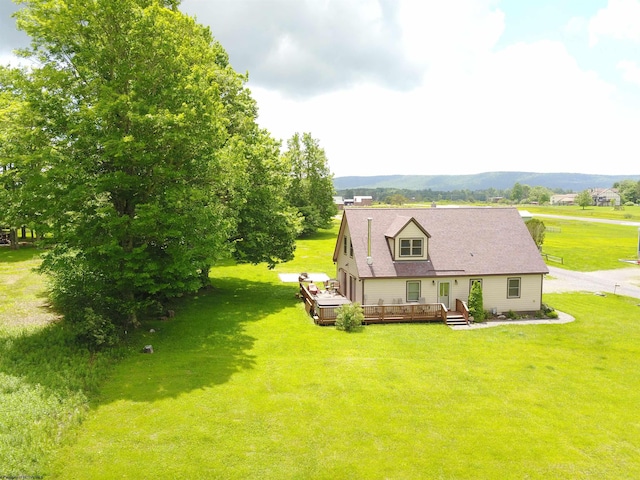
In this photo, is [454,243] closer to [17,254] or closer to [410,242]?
[410,242]

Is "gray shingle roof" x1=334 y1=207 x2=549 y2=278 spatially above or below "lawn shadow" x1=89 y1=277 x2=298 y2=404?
above

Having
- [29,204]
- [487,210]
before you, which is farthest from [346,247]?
[29,204]

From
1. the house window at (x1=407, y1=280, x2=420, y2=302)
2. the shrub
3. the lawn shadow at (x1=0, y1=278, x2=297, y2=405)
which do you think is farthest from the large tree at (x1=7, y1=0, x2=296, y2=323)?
the shrub

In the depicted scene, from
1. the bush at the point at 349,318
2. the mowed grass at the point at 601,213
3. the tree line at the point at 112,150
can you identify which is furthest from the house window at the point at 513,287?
the mowed grass at the point at 601,213

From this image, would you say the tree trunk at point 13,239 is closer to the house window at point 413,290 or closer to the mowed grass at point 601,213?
the house window at point 413,290

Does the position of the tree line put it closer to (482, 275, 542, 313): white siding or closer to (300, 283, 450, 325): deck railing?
(300, 283, 450, 325): deck railing
